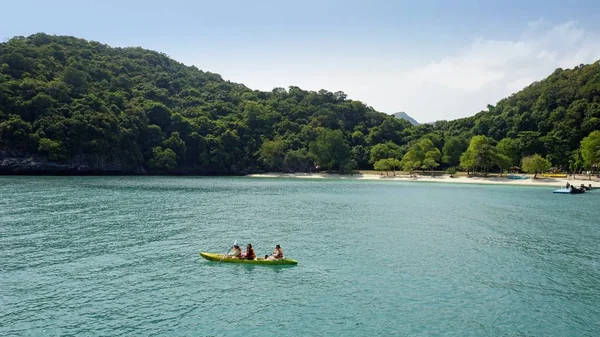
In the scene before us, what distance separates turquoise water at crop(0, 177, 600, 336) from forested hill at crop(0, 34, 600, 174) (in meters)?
61.0

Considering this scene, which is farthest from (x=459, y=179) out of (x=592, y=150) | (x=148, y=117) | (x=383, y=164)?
(x=148, y=117)

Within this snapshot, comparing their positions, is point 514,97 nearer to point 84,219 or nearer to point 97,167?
point 97,167

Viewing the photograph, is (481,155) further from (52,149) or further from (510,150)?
(52,149)

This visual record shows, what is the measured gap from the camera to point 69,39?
471 feet

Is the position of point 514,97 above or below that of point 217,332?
above

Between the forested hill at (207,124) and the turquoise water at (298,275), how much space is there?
60963 mm

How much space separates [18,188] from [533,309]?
67.3 metres

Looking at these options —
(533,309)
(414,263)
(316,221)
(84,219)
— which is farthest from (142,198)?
(533,309)

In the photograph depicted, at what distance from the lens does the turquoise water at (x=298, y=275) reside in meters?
16.7

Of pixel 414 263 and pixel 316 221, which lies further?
pixel 316 221

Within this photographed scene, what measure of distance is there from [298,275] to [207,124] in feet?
366

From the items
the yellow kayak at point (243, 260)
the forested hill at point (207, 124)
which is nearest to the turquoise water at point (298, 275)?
the yellow kayak at point (243, 260)

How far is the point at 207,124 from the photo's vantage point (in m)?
130

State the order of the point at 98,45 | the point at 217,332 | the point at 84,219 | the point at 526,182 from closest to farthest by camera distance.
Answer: the point at 217,332 < the point at 84,219 < the point at 526,182 < the point at 98,45
